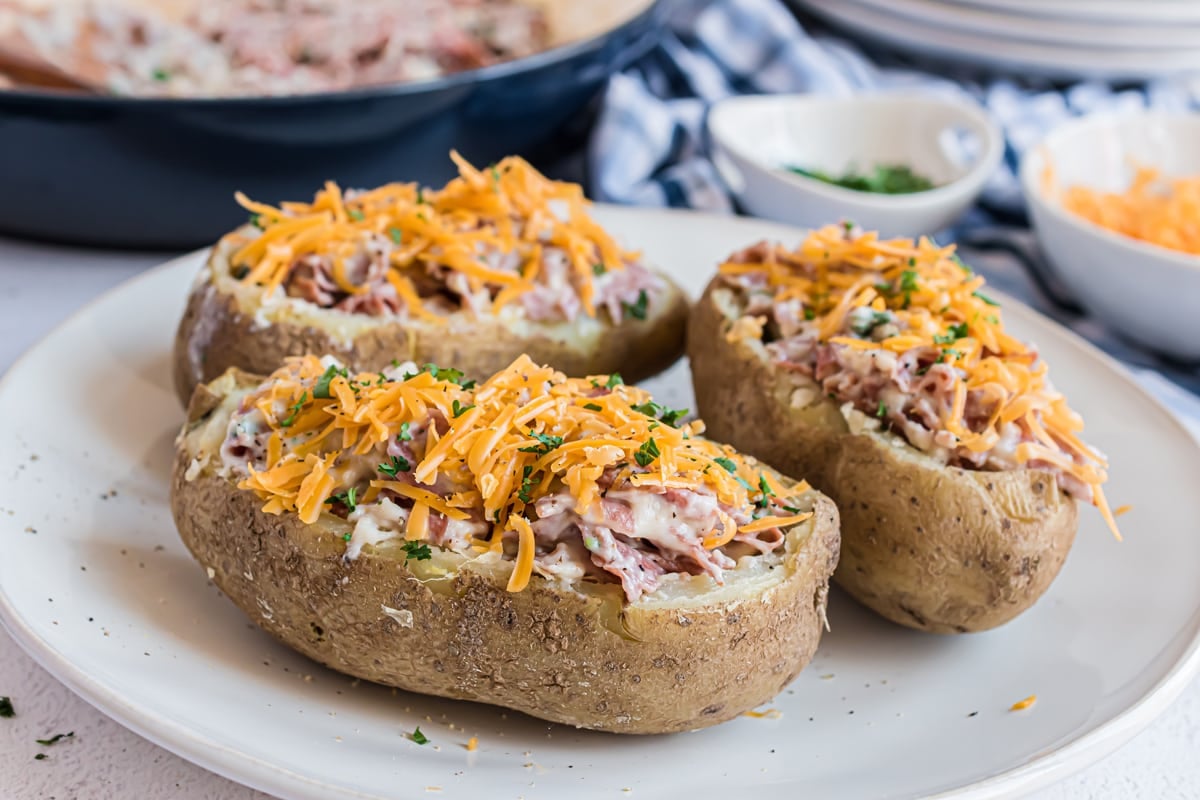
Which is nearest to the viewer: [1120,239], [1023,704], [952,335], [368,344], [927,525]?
[1023,704]

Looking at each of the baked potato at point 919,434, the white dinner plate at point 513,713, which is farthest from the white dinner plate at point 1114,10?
the baked potato at point 919,434

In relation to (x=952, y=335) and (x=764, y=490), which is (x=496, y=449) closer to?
(x=764, y=490)

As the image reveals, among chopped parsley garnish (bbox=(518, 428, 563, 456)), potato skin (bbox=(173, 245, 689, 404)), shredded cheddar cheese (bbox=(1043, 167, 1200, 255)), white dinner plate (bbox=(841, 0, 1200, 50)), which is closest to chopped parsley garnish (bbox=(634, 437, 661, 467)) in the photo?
chopped parsley garnish (bbox=(518, 428, 563, 456))

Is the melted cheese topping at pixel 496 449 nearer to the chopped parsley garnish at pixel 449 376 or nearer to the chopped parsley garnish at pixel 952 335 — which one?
the chopped parsley garnish at pixel 449 376

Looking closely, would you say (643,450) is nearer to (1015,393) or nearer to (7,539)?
(1015,393)

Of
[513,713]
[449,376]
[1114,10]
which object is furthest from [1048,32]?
[513,713]
